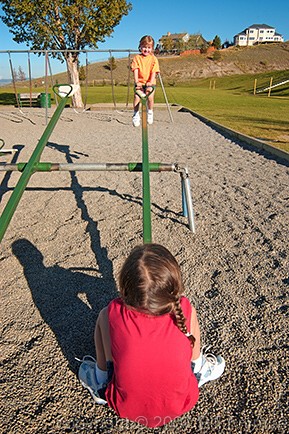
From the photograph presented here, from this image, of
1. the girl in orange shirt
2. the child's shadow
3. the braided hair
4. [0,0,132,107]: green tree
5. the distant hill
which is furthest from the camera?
the distant hill

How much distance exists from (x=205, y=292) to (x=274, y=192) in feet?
8.05

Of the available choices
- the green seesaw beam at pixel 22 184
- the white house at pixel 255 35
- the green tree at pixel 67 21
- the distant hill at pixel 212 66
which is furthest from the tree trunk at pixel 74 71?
the white house at pixel 255 35

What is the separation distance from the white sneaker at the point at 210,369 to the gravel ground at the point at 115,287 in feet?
0.13

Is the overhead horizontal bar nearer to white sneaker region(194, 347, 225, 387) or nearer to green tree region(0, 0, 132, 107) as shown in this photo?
white sneaker region(194, 347, 225, 387)

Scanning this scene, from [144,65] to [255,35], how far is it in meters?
120

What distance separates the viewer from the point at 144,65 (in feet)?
21.4

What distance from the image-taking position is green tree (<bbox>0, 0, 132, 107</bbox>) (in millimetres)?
15820

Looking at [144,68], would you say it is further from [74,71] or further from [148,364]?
[74,71]

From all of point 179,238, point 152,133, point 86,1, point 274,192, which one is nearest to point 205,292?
point 179,238

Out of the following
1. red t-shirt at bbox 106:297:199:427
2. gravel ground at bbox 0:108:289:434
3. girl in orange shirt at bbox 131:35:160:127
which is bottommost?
gravel ground at bbox 0:108:289:434

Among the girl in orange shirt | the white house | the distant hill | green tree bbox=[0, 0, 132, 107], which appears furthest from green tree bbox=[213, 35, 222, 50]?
the girl in orange shirt

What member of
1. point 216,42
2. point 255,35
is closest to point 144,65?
point 216,42

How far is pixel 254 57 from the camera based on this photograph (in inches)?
2453

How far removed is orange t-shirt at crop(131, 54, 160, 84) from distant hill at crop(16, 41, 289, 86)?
46229 millimetres
